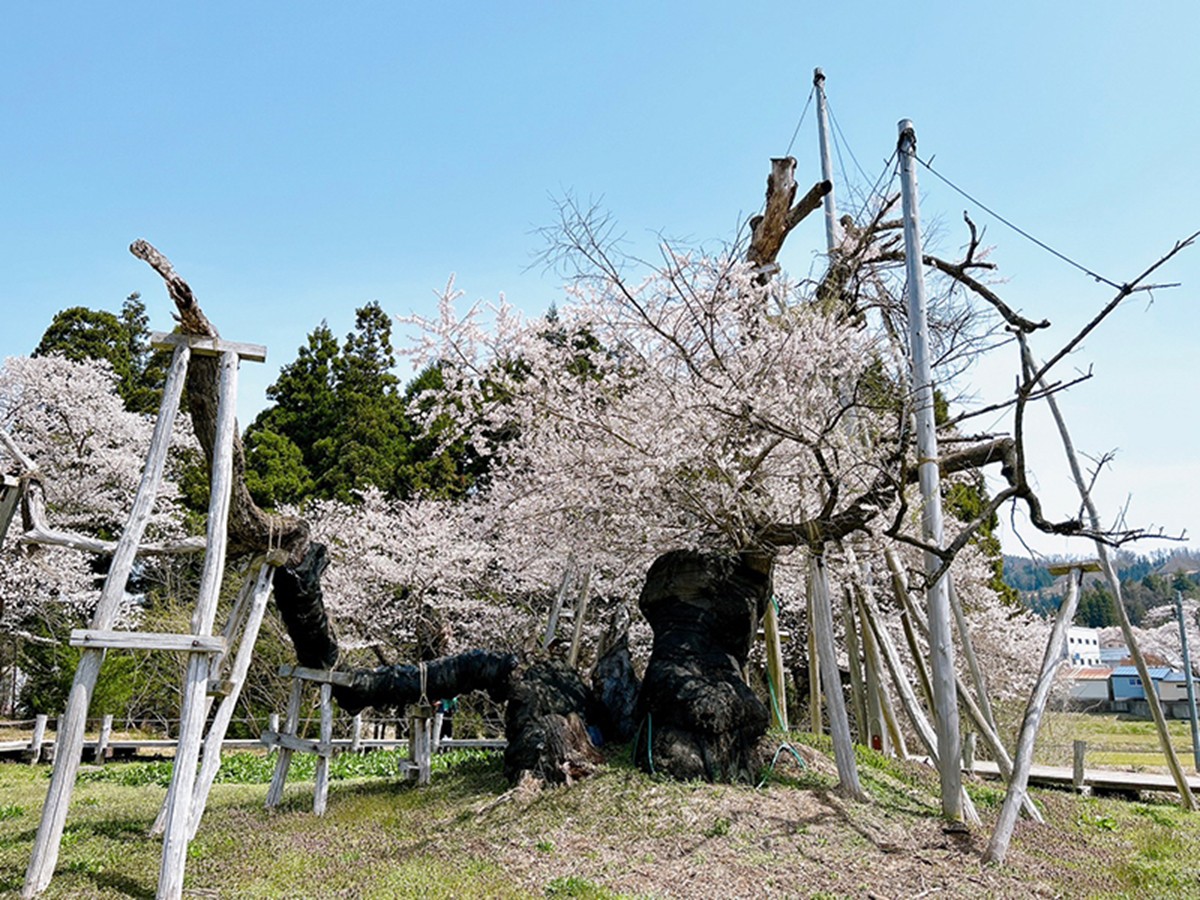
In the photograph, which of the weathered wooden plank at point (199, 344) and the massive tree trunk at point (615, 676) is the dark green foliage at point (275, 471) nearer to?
the massive tree trunk at point (615, 676)

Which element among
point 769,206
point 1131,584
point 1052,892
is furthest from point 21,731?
point 1131,584

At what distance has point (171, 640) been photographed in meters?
5.02

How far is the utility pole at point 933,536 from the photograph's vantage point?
6906mm

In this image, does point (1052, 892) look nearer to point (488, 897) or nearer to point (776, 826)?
point (776, 826)

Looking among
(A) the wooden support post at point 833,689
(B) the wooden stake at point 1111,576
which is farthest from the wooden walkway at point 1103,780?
(A) the wooden support post at point 833,689

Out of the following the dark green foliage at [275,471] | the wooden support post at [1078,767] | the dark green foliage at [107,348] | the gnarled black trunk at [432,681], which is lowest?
the wooden support post at [1078,767]

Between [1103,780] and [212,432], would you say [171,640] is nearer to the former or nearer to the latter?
[212,432]

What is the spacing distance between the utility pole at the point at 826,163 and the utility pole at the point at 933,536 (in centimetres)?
228

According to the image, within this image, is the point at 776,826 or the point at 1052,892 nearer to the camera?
the point at 1052,892

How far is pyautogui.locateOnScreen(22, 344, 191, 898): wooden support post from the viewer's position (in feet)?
15.4

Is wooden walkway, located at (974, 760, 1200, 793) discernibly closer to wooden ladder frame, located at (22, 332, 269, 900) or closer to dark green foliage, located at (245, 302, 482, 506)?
wooden ladder frame, located at (22, 332, 269, 900)

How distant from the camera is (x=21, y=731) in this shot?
18703mm

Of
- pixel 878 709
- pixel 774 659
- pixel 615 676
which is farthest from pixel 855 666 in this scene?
pixel 615 676

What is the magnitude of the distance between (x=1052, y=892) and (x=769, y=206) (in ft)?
26.0
